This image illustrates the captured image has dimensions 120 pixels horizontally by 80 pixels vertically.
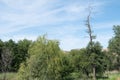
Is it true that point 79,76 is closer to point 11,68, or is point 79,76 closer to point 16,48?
point 11,68

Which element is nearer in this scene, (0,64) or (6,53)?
(6,53)

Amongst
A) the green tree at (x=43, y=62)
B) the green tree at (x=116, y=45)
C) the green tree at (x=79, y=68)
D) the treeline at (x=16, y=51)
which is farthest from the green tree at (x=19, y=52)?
the green tree at (x=43, y=62)

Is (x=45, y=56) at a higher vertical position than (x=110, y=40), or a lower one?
lower

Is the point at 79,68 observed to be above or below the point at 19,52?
below

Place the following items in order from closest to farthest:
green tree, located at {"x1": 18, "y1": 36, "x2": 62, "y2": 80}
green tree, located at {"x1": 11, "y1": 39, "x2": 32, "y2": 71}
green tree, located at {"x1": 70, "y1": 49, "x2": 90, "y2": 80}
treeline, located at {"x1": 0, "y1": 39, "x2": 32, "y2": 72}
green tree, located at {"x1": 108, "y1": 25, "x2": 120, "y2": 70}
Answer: green tree, located at {"x1": 18, "y1": 36, "x2": 62, "y2": 80}
green tree, located at {"x1": 70, "y1": 49, "x2": 90, "y2": 80}
treeline, located at {"x1": 0, "y1": 39, "x2": 32, "y2": 72}
green tree, located at {"x1": 11, "y1": 39, "x2": 32, "y2": 71}
green tree, located at {"x1": 108, "y1": 25, "x2": 120, "y2": 70}

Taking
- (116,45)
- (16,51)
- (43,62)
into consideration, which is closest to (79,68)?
(16,51)

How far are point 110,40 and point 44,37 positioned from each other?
55.9 metres

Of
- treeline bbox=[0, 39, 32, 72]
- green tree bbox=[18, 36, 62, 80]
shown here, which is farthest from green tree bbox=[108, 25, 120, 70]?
green tree bbox=[18, 36, 62, 80]

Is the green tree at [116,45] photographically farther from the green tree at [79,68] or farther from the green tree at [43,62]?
the green tree at [43,62]

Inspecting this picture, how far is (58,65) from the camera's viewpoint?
46.8m

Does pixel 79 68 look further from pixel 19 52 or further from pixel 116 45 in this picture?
pixel 116 45

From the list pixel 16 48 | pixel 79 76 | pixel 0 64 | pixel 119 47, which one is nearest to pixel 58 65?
pixel 79 76

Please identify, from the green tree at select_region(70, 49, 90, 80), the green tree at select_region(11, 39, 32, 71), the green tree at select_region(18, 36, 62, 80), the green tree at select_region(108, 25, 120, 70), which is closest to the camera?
the green tree at select_region(18, 36, 62, 80)

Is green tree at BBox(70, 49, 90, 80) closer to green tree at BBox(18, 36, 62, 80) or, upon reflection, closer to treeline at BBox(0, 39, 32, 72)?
treeline at BBox(0, 39, 32, 72)
